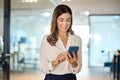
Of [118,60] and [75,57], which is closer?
[75,57]

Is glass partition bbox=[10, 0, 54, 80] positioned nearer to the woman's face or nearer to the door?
the door

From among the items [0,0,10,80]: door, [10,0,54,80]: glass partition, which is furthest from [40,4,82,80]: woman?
[10,0,54,80]: glass partition

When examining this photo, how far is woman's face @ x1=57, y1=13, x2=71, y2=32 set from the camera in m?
1.63

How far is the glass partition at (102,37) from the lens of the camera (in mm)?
9703

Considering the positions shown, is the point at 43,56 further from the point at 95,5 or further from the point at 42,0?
the point at 95,5

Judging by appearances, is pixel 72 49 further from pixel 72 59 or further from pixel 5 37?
pixel 5 37

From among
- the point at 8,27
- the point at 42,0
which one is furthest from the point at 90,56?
the point at 8,27

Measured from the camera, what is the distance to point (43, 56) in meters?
1.63

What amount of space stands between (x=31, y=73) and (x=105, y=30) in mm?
4381

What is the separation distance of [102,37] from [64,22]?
8.36 meters

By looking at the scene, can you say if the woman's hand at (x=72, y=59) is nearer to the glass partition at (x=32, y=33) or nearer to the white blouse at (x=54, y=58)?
the white blouse at (x=54, y=58)

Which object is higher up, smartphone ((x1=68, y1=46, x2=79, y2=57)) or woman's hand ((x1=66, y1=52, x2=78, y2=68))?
A: smartphone ((x1=68, y1=46, x2=79, y2=57))

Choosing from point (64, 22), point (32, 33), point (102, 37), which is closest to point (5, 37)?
point (64, 22)

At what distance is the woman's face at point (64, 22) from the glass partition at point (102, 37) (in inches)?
325
